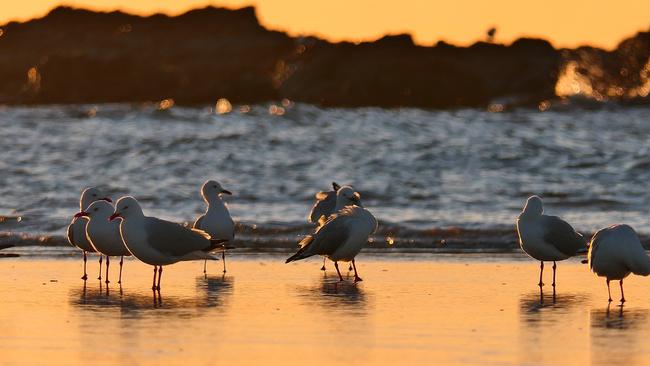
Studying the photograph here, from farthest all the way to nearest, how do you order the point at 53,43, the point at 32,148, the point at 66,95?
the point at 53,43
the point at 66,95
the point at 32,148

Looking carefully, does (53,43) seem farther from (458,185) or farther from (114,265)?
(114,265)

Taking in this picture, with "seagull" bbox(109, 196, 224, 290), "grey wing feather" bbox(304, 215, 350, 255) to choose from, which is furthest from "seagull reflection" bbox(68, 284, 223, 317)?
"grey wing feather" bbox(304, 215, 350, 255)

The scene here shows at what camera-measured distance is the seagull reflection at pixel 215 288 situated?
11.6 meters

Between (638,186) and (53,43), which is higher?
(53,43)

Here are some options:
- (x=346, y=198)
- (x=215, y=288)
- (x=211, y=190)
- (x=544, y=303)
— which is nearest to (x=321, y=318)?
(x=544, y=303)

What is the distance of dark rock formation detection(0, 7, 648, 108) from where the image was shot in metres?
89.1

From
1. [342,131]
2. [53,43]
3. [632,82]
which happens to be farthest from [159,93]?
[342,131]

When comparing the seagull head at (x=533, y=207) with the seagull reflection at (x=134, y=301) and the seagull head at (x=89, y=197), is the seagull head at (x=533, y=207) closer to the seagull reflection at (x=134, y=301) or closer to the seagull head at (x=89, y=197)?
the seagull reflection at (x=134, y=301)

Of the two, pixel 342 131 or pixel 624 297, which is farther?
pixel 342 131

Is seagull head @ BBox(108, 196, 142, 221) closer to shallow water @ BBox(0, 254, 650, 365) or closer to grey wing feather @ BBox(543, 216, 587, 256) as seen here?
shallow water @ BBox(0, 254, 650, 365)

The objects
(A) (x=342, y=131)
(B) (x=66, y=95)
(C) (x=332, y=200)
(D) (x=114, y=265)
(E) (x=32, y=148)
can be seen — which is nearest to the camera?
(D) (x=114, y=265)

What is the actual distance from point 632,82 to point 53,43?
59.2m

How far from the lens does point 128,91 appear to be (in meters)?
111

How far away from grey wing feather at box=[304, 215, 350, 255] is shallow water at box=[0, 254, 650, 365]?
29 centimetres
